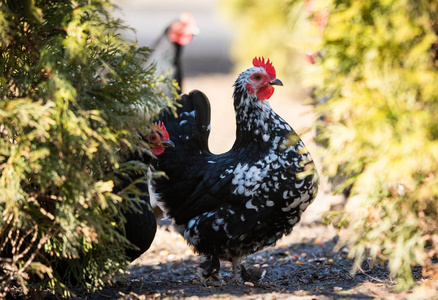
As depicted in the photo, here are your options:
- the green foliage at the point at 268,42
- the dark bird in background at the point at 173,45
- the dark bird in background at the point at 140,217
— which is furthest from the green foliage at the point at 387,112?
the green foliage at the point at 268,42

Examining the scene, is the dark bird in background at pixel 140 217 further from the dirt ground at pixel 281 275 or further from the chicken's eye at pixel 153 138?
the dirt ground at pixel 281 275

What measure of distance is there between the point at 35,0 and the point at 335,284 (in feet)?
10.0

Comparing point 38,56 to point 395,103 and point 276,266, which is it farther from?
point 276,266

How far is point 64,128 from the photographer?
299cm

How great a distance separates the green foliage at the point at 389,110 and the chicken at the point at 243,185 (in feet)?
3.08

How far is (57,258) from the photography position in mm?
3502

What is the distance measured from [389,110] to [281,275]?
2.45 metres

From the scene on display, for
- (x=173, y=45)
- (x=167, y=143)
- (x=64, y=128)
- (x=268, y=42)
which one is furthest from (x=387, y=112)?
(x=268, y=42)

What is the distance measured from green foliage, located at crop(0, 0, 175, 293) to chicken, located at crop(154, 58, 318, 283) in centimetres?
79

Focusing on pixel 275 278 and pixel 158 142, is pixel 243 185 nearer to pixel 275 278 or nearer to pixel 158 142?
pixel 158 142

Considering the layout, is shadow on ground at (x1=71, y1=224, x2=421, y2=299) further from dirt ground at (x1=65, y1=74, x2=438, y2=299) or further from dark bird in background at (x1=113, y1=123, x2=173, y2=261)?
dark bird in background at (x1=113, y1=123, x2=173, y2=261)

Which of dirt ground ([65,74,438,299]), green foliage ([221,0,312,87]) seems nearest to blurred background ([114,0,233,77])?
green foliage ([221,0,312,87])

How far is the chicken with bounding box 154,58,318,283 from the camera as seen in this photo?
13.1 feet

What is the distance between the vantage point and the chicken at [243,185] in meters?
3.99
